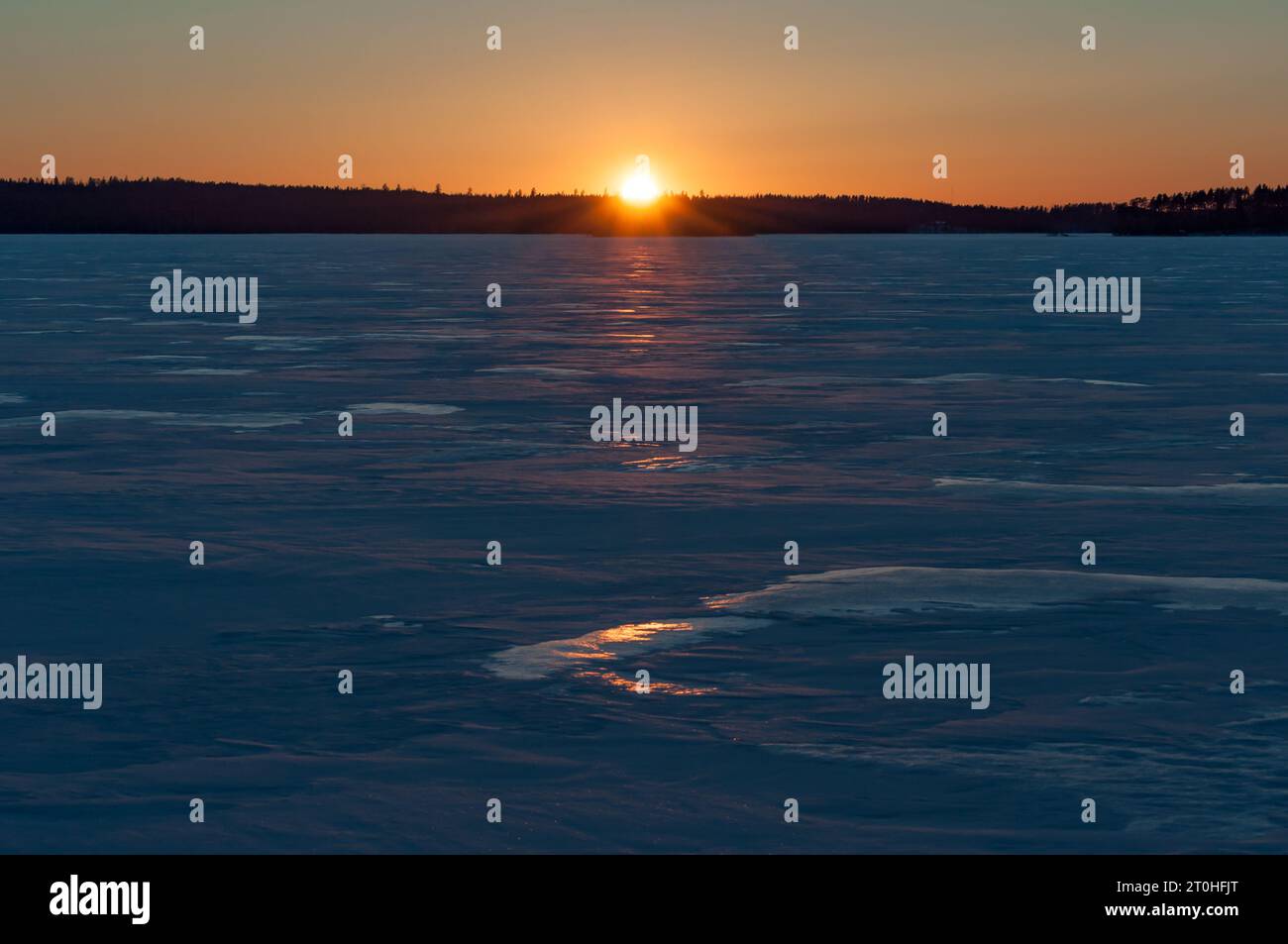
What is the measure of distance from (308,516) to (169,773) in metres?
A: 6.99

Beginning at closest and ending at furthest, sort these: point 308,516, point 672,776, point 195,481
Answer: point 672,776, point 308,516, point 195,481

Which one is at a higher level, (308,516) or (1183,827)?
(308,516)

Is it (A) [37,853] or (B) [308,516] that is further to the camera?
(B) [308,516]

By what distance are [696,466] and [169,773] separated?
1068 centimetres

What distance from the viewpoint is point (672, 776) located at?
28.4ft

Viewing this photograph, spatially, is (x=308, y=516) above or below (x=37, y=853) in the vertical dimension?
above

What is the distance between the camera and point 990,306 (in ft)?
183
